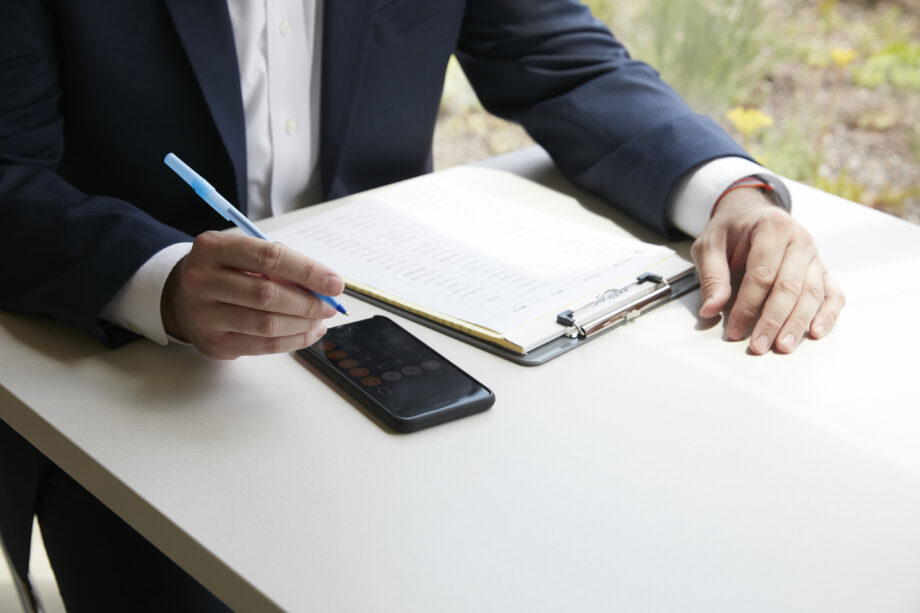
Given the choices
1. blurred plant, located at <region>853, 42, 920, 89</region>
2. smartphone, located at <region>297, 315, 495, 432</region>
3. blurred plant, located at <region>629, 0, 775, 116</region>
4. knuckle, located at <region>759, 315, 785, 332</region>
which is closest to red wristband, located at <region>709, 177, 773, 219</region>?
knuckle, located at <region>759, 315, 785, 332</region>

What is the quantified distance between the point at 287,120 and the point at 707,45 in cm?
157

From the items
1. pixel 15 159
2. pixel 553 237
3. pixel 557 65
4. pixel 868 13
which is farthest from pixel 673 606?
pixel 868 13

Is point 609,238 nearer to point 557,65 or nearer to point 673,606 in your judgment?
point 557,65

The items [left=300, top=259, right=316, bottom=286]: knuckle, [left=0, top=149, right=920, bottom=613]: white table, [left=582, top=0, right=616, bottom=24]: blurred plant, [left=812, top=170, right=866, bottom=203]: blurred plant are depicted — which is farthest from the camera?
[left=582, top=0, right=616, bottom=24]: blurred plant

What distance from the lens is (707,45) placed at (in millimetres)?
2422

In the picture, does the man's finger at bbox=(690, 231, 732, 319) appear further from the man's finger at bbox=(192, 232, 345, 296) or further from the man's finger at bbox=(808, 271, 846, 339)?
the man's finger at bbox=(192, 232, 345, 296)

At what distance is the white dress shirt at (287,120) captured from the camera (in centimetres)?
109

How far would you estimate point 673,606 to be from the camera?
56 cm

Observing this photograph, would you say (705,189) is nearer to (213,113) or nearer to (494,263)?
(494,263)

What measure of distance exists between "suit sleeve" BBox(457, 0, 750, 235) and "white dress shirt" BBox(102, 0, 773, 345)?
0.10 ft

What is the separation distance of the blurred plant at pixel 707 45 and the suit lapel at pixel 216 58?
5.46 feet

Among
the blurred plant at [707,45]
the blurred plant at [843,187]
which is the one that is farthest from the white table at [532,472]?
the blurred plant at [707,45]

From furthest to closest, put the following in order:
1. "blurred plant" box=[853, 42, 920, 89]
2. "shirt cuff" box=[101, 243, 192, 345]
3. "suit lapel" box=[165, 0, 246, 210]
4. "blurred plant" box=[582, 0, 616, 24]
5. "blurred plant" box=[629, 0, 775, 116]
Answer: "blurred plant" box=[582, 0, 616, 24] → "blurred plant" box=[853, 42, 920, 89] → "blurred plant" box=[629, 0, 775, 116] → "suit lapel" box=[165, 0, 246, 210] → "shirt cuff" box=[101, 243, 192, 345]

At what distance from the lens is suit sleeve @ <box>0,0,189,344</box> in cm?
84
